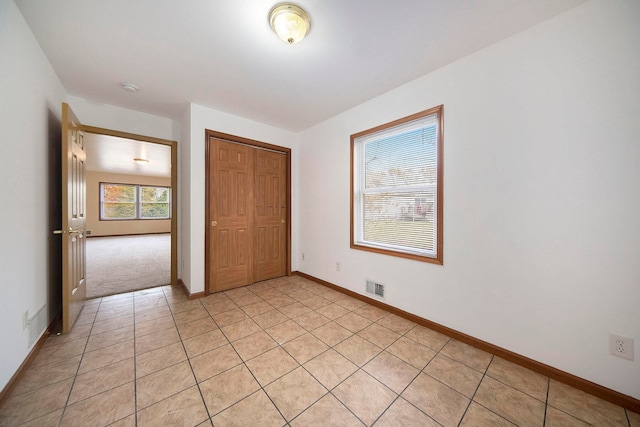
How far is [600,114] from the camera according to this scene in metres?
1.46

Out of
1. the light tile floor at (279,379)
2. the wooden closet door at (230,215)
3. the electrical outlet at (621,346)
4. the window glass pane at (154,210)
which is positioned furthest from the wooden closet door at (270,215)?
the window glass pane at (154,210)

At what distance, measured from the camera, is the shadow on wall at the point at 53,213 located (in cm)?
219

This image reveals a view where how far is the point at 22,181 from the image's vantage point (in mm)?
1700

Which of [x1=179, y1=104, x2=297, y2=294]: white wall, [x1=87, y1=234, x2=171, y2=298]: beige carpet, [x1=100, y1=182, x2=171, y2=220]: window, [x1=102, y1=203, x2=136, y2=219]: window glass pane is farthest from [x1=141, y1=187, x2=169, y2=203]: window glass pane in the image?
[x1=179, y1=104, x2=297, y2=294]: white wall

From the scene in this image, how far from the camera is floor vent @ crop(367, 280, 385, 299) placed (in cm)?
272

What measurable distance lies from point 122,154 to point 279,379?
7308mm

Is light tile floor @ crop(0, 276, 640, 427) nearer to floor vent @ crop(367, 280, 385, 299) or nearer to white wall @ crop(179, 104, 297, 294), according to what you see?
floor vent @ crop(367, 280, 385, 299)

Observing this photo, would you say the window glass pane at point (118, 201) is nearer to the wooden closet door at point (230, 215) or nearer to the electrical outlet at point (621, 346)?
the wooden closet door at point (230, 215)

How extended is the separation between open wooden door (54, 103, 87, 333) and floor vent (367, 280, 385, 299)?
3.09 meters

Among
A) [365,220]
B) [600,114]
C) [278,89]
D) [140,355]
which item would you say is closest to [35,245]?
[140,355]

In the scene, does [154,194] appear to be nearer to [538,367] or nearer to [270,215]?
[270,215]

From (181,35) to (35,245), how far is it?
2.12 m

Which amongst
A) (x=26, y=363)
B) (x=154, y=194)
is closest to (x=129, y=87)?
(x=26, y=363)

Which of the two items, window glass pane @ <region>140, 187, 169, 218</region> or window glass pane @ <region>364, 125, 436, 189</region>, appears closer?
window glass pane @ <region>364, 125, 436, 189</region>
